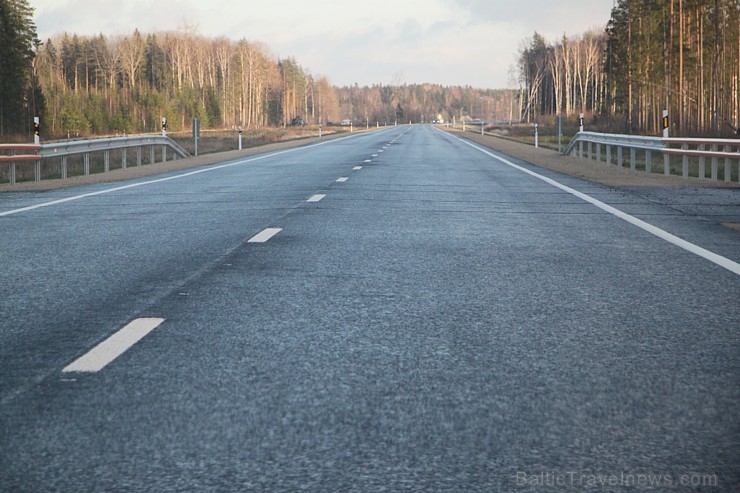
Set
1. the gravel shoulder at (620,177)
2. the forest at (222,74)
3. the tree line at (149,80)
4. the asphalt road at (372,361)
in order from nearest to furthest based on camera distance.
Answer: the asphalt road at (372,361) < the gravel shoulder at (620,177) < the forest at (222,74) < the tree line at (149,80)

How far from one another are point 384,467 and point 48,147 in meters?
20.1

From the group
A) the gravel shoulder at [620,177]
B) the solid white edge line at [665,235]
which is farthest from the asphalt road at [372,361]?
the gravel shoulder at [620,177]

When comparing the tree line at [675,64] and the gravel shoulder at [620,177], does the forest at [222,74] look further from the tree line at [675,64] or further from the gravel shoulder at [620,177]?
the gravel shoulder at [620,177]

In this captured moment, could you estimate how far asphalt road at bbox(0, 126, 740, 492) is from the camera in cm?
334

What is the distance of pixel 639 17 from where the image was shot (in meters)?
103

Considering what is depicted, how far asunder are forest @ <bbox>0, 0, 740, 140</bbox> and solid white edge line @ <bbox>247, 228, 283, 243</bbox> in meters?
69.2

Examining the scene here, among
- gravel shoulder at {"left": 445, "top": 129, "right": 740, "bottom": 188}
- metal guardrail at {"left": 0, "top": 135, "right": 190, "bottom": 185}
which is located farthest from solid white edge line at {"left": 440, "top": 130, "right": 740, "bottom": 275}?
metal guardrail at {"left": 0, "top": 135, "right": 190, "bottom": 185}

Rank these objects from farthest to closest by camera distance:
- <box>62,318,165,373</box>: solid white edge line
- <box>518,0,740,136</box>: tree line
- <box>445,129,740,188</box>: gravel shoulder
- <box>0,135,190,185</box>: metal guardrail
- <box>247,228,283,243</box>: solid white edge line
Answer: <box>518,0,740,136</box>: tree line
<box>0,135,190,185</box>: metal guardrail
<box>445,129,740,188</box>: gravel shoulder
<box>247,228,283,243</box>: solid white edge line
<box>62,318,165,373</box>: solid white edge line

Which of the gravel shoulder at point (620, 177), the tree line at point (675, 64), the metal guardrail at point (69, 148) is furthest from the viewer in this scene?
the tree line at point (675, 64)

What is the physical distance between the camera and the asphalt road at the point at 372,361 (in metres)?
3.34

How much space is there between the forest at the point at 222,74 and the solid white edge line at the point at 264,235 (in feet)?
227

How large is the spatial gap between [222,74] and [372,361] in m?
163

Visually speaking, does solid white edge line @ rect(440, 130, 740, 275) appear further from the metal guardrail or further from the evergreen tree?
the evergreen tree

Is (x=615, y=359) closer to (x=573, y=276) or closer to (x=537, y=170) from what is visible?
(x=573, y=276)
